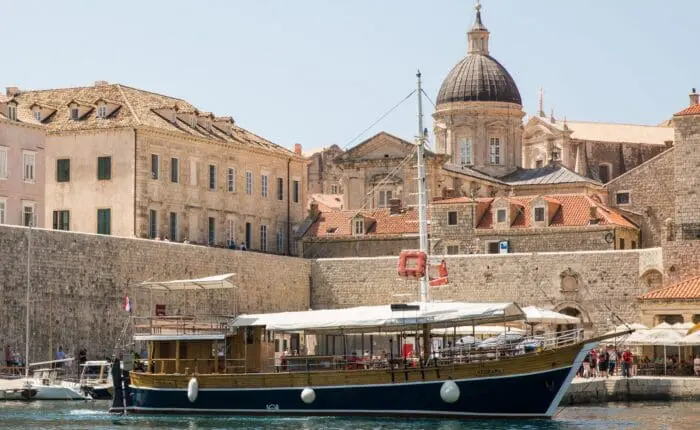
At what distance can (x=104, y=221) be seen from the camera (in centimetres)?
6359

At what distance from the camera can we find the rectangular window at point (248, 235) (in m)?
69.6

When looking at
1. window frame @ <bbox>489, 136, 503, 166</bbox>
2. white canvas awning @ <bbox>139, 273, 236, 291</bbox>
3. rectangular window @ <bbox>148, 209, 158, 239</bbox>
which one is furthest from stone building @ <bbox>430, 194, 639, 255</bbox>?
white canvas awning @ <bbox>139, 273, 236, 291</bbox>

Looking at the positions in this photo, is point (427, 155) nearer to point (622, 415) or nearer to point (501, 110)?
point (501, 110)

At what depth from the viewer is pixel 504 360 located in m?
40.6

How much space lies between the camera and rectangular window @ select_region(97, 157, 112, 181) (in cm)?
6359

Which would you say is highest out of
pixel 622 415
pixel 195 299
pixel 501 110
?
pixel 501 110

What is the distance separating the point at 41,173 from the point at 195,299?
733cm

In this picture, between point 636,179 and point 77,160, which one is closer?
point 77,160

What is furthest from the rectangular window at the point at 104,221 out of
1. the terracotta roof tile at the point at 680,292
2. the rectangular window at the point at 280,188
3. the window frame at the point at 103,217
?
the terracotta roof tile at the point at 680,292

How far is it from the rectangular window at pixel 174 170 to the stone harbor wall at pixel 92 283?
552 cm

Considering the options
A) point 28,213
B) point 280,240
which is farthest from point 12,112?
point 280,240

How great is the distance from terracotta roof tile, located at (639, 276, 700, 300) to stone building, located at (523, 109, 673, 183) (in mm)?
30884

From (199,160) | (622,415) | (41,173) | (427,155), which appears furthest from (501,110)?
(622,415)

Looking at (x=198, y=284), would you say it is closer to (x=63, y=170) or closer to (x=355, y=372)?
(x=355, y=372)
